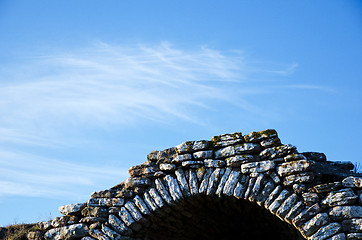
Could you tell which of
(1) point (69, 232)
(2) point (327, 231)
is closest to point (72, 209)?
(1) point (69, 232)

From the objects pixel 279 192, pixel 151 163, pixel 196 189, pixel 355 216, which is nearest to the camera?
pixel 355 216

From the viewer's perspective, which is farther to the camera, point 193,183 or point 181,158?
point 181,158

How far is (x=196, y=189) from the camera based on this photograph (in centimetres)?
646

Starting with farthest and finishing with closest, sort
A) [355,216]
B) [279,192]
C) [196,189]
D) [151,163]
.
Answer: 1. [151,163]
2. [196,189]
3. [279,192]
4. [355,216]

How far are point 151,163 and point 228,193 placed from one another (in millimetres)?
1329

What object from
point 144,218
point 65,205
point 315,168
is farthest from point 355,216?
point 65,205

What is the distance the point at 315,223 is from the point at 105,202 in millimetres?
3034

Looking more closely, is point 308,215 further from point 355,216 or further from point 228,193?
point 228,193

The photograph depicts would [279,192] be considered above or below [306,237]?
above

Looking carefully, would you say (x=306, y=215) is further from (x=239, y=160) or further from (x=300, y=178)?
(x=239, y=160)

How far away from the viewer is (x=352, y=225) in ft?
18.6

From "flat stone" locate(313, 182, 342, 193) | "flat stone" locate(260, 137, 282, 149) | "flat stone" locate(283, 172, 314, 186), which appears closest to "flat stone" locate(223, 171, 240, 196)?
"flat stone" locate(260, 137, 282, 149)

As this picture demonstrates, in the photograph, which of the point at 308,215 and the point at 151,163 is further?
the point at 151,163

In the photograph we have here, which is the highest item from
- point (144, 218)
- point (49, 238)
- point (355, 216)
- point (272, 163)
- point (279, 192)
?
point (49, 238)
